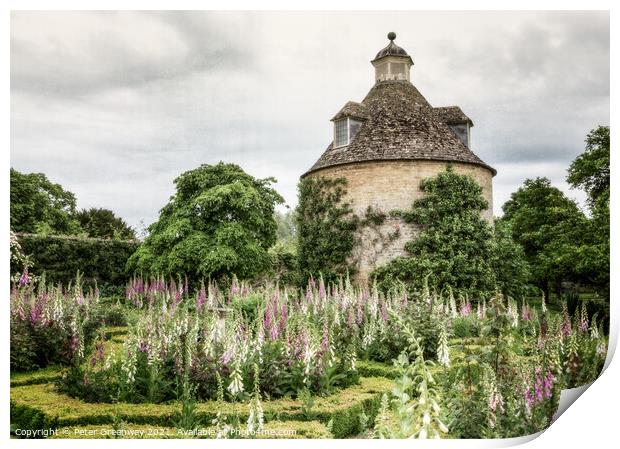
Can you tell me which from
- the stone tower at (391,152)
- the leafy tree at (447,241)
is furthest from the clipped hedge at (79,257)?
the leafy tree at (447,241)

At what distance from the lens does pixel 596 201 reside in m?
8.15

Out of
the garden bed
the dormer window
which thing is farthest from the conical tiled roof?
the garden bed

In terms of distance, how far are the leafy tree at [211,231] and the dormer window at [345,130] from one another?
4.03m

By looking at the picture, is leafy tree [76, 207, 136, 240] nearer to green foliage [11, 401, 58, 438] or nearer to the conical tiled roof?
green foliage [11, 401, 58, 438]

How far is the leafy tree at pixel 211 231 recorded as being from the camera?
12.0 metres

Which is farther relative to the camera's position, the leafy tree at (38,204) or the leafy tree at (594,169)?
the leafy tree at (594,169)

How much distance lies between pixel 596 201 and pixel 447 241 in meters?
6.06

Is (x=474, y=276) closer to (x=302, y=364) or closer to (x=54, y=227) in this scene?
(x=302, y=364)

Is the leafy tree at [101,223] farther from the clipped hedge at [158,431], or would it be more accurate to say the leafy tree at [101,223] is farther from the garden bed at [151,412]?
the clipped hedge at [158,431]

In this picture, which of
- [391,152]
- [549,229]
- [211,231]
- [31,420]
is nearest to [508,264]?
[549,229]

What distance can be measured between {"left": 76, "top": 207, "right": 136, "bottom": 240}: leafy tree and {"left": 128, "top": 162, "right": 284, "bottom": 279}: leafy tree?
711 mm

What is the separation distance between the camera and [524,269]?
11.0 metres
